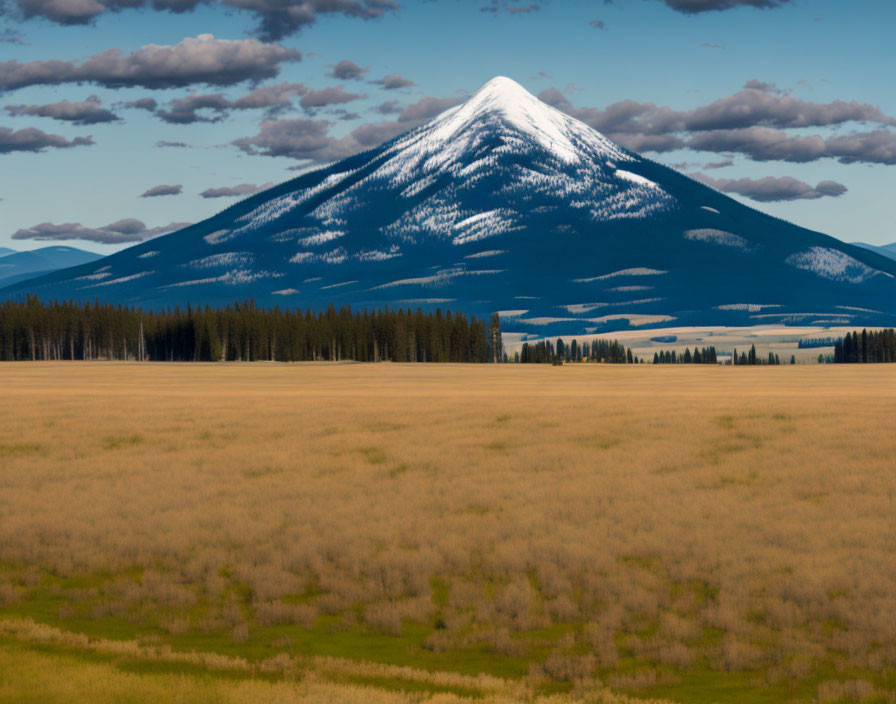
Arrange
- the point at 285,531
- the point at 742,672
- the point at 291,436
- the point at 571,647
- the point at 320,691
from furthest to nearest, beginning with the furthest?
the point at 291,436 → the point at 285,531 → the point at 571,647 → the point at 742,672 → the point at 320,691

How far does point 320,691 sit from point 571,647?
4.96m

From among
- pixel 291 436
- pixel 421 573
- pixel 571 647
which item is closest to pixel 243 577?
pixel 421 573

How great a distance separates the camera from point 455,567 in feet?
74.1

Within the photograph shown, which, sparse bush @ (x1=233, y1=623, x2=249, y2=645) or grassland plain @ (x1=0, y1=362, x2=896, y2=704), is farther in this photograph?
sparse bush @ (x1=233, y1=623, x2=249, y2=645)

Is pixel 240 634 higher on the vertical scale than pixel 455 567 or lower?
lower

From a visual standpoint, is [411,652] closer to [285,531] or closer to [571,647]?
[571,647]

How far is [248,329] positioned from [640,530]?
177723 mm

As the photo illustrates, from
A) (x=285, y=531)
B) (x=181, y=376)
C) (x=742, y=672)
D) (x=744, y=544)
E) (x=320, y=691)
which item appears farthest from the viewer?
(x=181, y=376)

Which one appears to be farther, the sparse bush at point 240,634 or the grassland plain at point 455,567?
the sparse bush at point 240,634

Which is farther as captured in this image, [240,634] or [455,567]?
[455,567]

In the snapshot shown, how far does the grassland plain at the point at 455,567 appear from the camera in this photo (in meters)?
16.4

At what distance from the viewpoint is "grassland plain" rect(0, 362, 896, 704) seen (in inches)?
644

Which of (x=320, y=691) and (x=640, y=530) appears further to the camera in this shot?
(x=640, y=530)

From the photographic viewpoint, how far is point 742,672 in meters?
16.8
